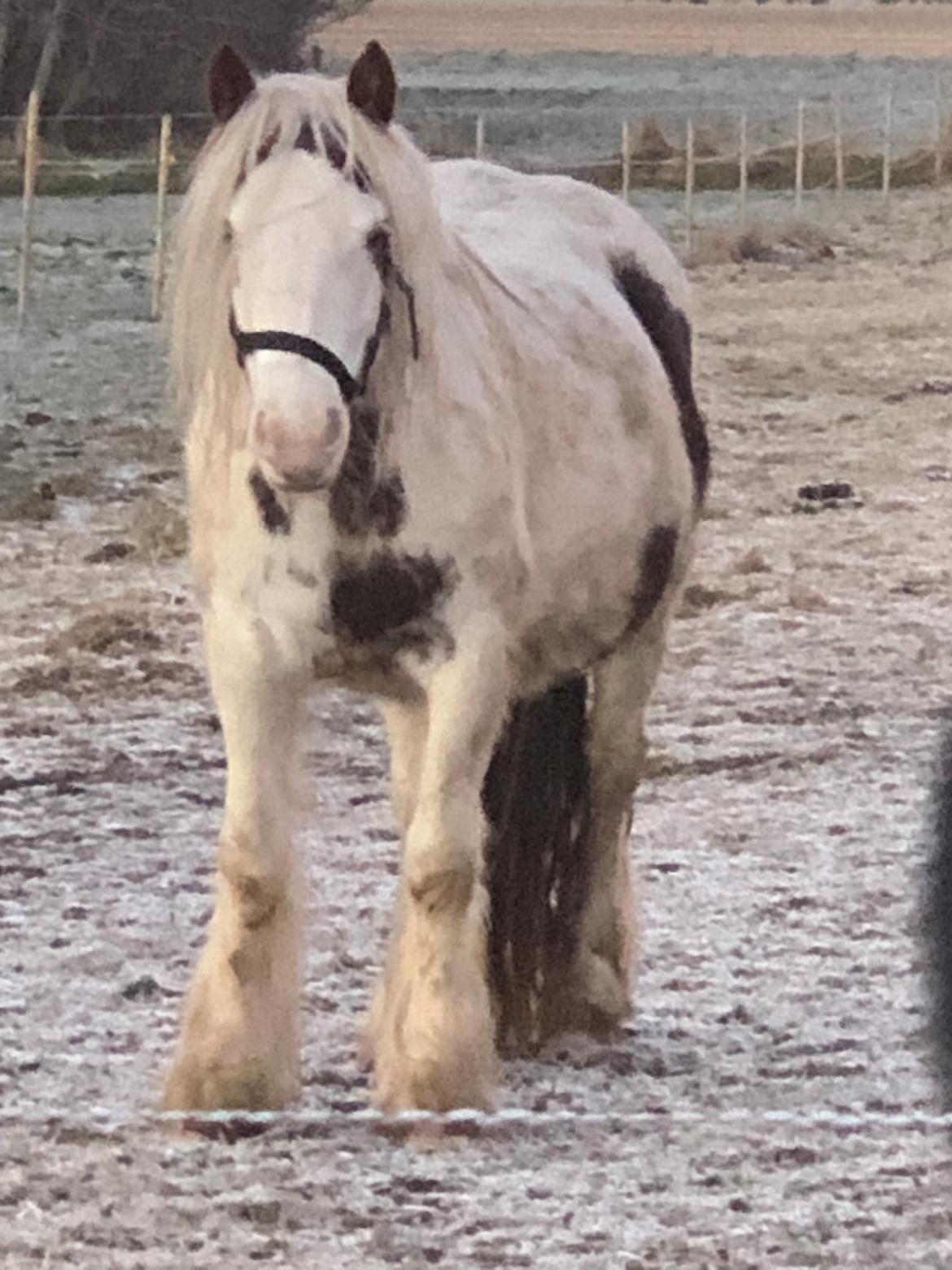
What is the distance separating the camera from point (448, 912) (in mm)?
1730

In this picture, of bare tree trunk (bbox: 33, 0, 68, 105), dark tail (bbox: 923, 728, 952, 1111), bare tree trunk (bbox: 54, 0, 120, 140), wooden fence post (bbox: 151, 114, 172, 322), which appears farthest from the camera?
bare tree trunk (bbox: 54, 0, 120, 140)

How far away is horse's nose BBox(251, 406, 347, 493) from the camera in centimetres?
145

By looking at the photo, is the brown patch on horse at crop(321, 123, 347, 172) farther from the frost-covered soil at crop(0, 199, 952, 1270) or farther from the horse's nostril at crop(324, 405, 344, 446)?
the frost-covered soil at crop(0, 199, 952, 1270)

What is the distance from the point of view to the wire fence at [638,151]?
12.1ft

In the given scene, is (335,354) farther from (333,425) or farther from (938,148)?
(938,148)

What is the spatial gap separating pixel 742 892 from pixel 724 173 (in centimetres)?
234

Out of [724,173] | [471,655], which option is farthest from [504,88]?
[471,655]

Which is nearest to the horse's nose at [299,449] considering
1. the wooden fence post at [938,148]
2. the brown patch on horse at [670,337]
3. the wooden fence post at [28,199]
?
the brown patch on horse at [670,337]

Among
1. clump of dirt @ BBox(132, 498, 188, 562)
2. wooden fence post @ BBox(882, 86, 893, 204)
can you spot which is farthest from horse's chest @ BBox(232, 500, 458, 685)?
wooden fence post @ BBox(882, 86, 893, 204)

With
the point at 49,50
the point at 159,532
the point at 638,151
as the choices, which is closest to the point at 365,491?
the point at 159,532

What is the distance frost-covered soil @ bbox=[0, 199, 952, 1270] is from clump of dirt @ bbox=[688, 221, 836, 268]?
45mm

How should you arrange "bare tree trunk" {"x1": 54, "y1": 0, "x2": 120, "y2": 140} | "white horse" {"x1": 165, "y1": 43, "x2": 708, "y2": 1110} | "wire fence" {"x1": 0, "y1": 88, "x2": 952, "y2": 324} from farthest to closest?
"bare tree trunk" {"x1": 54, "y1": 0, "x2": 120, "y2": 140} → "wire fence" {"x1": 0, "y1": 88, "x2": 952, "y2": 324} → "white horse" {"x1": 165, "y1": 43, "x2": 708, "y2": 1110}

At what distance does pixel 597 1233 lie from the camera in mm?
1593

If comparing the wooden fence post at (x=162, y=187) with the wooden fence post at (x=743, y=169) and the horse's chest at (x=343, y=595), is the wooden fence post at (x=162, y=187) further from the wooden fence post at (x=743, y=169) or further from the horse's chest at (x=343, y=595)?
the horse's chest at (x=343, y=595)
